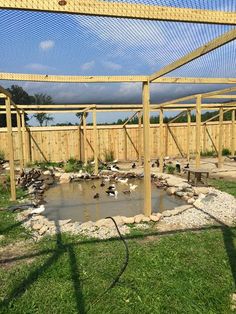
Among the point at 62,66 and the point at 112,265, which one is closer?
the point at 112,265

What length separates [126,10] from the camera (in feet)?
8.71

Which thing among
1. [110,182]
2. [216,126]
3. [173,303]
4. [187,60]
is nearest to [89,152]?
[110,182]

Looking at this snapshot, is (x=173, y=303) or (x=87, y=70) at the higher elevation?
(x=87, y=70)

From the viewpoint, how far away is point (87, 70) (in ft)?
19.6

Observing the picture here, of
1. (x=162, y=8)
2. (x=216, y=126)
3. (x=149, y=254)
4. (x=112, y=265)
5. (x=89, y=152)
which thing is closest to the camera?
(x=162, y=8)

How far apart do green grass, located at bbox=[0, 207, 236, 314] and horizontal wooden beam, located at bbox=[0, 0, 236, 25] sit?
101 inches

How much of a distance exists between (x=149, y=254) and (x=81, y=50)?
292 cm

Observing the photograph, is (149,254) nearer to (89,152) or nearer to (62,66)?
(62,66)

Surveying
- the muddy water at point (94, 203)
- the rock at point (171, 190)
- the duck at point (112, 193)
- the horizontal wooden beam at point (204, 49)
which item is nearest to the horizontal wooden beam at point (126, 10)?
the horizontal wooden beam at point (204, 49)

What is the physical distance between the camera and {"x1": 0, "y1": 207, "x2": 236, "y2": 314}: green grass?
2.81 m

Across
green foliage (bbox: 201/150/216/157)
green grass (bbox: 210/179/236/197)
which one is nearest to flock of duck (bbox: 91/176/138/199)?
green grass (bbox: 210/179/236/197)

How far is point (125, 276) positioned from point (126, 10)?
2.66m

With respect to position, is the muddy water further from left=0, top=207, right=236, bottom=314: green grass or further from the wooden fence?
the wooden fence

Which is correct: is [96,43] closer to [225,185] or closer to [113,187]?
[113,187]
